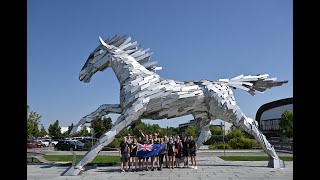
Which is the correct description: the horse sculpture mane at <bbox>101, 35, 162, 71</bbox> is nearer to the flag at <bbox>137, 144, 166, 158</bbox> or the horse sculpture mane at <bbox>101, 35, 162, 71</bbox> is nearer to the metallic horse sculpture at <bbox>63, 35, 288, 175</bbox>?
the metallic horse sculpture at <bbox>63, 35, 288, 175</bbox>

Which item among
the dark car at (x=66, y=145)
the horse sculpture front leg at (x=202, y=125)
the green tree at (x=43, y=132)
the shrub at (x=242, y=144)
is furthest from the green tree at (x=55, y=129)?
the horse sculpture front leg at (x=202, y=125)

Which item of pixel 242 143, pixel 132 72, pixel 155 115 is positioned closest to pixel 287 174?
pixel 155 115

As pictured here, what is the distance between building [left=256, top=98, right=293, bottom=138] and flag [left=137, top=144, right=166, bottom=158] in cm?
4687

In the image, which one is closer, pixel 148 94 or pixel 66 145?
pixel 148 94

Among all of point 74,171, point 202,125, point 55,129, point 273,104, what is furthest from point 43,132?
point 74,171

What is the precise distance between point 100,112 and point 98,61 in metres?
1.73

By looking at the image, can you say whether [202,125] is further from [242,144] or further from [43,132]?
[43,132]

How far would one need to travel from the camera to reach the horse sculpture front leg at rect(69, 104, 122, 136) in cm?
1123

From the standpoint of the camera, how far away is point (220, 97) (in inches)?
454

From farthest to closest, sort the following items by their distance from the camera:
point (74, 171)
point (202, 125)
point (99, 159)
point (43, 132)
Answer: point (43, 132) < point (99, 159) < point (202, 125) < point (74, 171)

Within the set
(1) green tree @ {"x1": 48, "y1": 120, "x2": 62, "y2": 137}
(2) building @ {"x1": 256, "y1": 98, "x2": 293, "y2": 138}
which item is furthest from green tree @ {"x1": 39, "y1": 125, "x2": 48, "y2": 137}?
(2) building @ {"x1": 256, "y1": 98, "x2": 293, "y2": 138}

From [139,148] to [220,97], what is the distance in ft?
10.4

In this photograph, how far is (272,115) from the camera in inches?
2389
